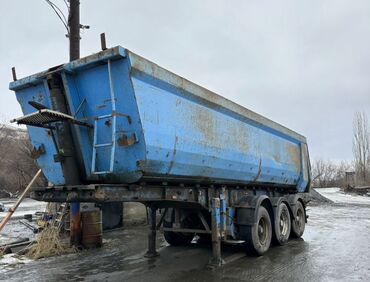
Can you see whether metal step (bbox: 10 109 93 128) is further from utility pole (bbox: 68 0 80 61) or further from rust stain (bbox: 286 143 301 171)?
rust stain (bbox: 286 143 301 171)

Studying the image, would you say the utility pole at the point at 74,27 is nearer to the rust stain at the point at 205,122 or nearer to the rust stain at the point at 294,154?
the rust stain at the point at 205,122

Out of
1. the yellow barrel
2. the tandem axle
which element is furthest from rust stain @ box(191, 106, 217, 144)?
the yellow barrel

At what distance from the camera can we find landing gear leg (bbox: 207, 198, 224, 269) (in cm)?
719

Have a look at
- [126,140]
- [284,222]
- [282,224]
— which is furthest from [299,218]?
[126,140]

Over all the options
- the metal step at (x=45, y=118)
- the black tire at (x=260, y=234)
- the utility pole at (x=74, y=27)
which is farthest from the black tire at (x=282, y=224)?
the utility pole at (x=74, y=27)

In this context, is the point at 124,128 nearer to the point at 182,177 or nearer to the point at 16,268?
the point at 182,177

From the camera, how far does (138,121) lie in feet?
17.3

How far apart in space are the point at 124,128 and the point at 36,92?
1952 mm

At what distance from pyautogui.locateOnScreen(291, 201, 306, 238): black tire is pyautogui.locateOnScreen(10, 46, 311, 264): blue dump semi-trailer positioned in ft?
5.49

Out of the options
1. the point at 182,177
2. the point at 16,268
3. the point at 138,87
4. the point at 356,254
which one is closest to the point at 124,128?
the point at 138,87

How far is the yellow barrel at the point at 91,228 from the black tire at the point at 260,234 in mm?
3702

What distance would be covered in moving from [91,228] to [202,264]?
3312 millimetres

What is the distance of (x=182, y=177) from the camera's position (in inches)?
256

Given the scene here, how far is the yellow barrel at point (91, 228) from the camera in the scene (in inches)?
368
